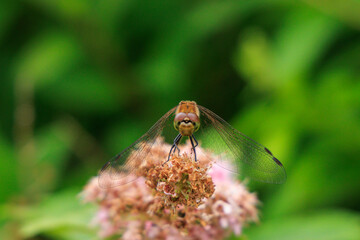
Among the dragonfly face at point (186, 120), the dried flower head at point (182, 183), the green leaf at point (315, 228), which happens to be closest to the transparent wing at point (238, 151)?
the dragonfly face at point (186, 120)

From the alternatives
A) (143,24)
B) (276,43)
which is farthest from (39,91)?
(276,43)

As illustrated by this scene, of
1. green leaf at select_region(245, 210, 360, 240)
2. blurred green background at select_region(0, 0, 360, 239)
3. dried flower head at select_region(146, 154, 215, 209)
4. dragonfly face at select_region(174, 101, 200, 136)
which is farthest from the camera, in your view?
blurred green background at select_region(0, 0, 360, 239)

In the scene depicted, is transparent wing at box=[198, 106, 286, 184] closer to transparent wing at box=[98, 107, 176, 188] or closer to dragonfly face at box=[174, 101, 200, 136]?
dragonfly face at box=[174, 101, 200, 136]

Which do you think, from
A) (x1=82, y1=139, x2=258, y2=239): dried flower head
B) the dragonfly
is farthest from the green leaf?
the dragonfly

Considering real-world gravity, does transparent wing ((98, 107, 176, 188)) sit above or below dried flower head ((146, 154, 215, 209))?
above

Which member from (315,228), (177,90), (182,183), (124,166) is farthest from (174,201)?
(177,90)

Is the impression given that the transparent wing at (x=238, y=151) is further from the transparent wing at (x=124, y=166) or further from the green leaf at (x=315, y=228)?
the green leaf at (x=315, y=228)

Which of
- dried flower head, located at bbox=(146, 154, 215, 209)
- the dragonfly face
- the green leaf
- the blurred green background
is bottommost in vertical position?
dried flower head, located at bbox=(146, 154, 215, 209)

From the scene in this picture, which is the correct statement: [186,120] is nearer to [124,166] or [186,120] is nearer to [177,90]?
[124,166]
